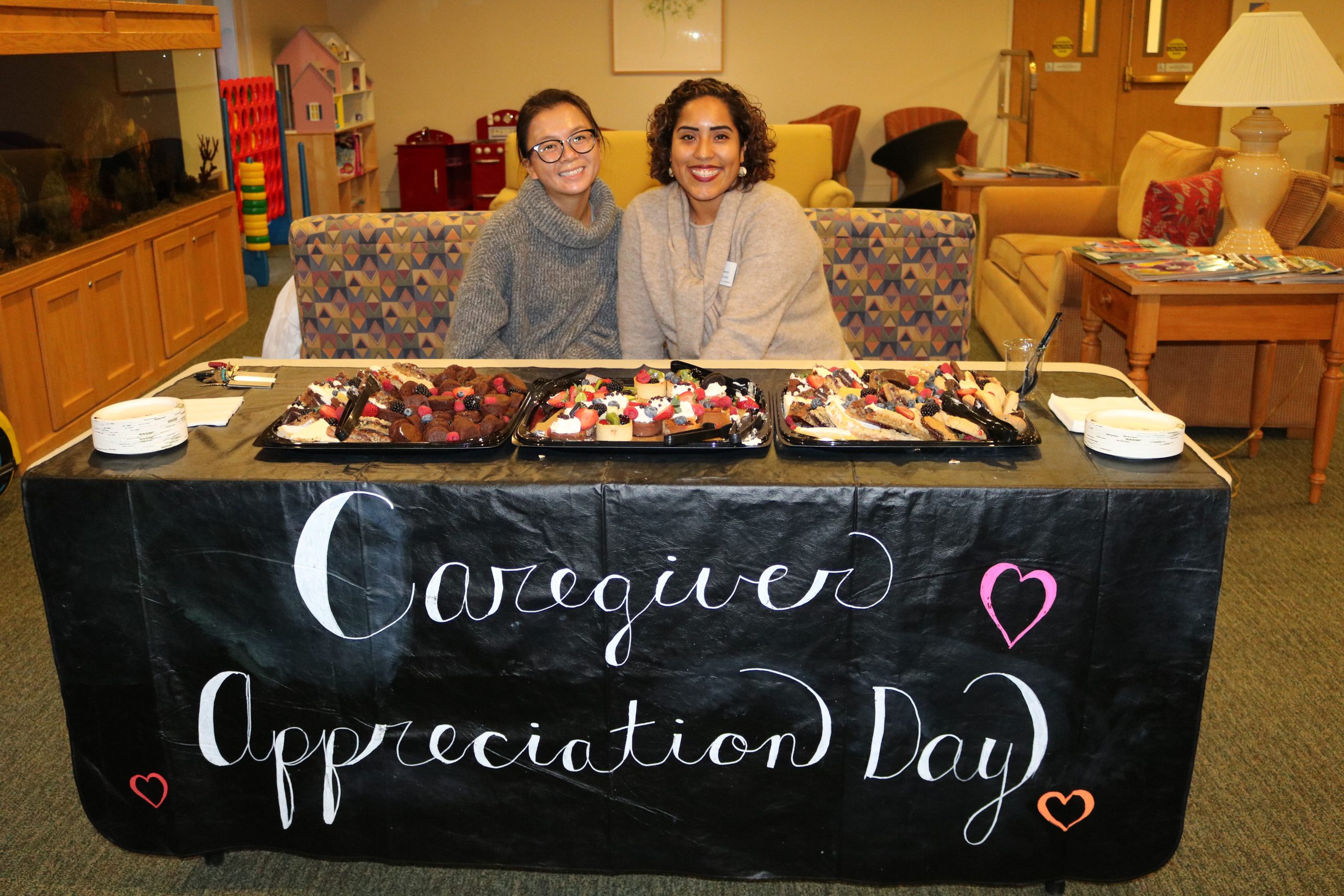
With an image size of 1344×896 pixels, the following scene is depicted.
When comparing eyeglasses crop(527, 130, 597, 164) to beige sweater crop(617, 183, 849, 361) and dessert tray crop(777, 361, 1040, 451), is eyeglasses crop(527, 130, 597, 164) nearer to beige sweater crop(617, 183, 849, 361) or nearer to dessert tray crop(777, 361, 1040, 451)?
beige sweater crop(617, 183, 849, 361)

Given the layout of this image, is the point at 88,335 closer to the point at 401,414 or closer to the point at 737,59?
the point at 401,414

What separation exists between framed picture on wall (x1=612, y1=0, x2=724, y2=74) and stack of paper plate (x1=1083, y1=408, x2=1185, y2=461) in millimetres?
8211

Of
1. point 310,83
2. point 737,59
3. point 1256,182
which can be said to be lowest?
point 1256,182

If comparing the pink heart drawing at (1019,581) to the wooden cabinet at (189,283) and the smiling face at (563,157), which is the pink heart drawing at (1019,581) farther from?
the wooden cabinet at (189,283)

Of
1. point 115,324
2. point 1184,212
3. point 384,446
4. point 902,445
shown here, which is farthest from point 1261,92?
point 115,324

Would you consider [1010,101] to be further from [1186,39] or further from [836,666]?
[836,666]

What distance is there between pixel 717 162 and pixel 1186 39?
7.77 metres

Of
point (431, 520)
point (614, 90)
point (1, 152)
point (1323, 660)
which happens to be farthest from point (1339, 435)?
point (614, 90)

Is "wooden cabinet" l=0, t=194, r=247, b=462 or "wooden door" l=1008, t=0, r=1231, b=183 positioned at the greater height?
"wooden door" l=1008, t=0, r=1231, b=183

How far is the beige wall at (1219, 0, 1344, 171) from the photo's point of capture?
8.00 metres

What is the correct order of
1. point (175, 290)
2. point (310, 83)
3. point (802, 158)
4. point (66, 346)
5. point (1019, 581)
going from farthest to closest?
point (310, 83)
point (802, 158)
point (175, 290)
point (66, 346)
point (1019, 581)

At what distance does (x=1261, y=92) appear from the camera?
10.2 ft

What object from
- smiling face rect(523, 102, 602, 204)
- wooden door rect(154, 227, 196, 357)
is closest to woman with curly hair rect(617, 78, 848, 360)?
smiling face rect(523, 102, 602, 204)

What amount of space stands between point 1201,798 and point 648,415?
1.22 meters
